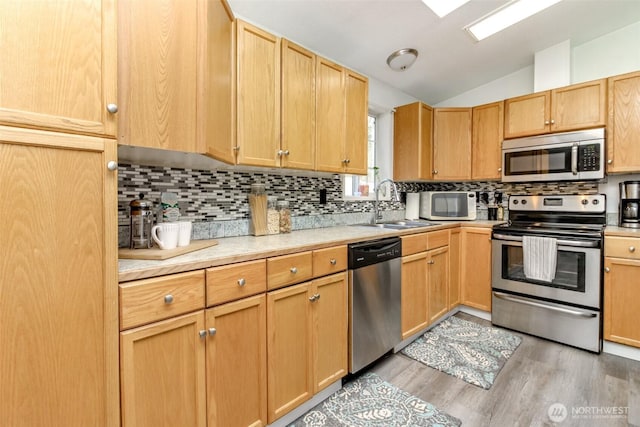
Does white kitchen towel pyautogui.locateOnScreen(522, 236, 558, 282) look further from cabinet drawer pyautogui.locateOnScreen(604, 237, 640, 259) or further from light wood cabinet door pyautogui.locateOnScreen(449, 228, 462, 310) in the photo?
light wood cabinet door pyautogui.locateOnScreen(449, 228, 462, 310)

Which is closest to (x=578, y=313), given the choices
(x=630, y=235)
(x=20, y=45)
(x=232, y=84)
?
(x=630, y=235)

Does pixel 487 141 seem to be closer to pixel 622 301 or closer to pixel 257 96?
pixel 622 301

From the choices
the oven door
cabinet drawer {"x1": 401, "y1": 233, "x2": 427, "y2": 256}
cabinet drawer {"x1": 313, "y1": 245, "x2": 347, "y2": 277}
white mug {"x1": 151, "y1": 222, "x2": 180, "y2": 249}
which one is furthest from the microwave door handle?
white mug {"x1": 151, "y1": 222, "x2": 180, "y2": 249}

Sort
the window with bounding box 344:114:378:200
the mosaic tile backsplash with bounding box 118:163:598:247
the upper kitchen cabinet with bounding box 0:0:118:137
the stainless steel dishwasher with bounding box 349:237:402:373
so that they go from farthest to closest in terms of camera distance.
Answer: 1. the window with bounding box 344:114:378:200
2. the stainless steel dishwasher with bounding box 349:237:402:373
3. the mosaic tile backsplash with bounding box 118:163:598:247
4. the upper kitchen cabinet with bounding box 0:0:118:137

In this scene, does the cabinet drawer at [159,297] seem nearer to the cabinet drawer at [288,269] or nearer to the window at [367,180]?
the cabinet drawer at [288,269]

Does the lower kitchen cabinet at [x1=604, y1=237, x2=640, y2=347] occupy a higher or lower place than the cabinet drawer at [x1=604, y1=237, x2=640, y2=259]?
lower

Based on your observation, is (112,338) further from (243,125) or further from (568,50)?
(568,50)

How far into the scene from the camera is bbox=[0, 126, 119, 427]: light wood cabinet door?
778mm

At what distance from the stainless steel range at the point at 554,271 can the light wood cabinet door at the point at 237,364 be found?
235 centimetres

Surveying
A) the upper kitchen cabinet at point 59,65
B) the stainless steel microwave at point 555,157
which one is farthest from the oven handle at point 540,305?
the upper kitchen cabinet at point 59,65

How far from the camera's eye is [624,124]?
7.75ft

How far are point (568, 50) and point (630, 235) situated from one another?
1845 mm

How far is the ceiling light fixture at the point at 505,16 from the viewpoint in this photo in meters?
2.23

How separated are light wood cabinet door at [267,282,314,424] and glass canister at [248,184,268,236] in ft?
1.88
